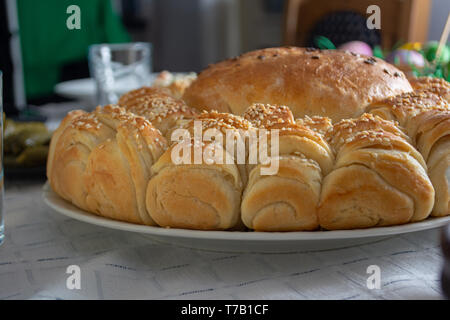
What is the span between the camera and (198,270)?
2.52ft

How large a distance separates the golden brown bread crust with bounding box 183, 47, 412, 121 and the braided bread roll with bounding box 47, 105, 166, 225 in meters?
0.20

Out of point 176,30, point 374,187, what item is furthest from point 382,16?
point 176,30

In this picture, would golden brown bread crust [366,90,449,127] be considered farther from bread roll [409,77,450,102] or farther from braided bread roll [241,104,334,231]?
braided bread roll [241,104,334,231]

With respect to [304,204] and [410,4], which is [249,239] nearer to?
[304,204]

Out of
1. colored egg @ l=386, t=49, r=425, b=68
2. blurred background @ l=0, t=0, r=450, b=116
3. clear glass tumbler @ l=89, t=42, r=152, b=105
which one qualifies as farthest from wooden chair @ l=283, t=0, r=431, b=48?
clear glass tumbler @ l=89, t=42, r=152, b=105

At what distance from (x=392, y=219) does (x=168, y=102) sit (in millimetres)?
455

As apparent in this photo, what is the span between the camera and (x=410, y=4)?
240cm

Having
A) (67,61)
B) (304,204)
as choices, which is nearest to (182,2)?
(67,61)

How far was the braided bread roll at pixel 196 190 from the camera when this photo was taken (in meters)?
0.77

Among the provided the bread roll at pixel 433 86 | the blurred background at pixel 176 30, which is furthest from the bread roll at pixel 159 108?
the blurred background at pixel 176 30

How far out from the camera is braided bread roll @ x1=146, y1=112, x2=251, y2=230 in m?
0.77

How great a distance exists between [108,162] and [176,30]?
3.93m

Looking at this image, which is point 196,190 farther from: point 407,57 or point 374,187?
point 407,57

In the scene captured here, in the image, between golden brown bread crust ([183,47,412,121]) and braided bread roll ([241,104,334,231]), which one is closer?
braided bread roll ([241,104,334,231])
